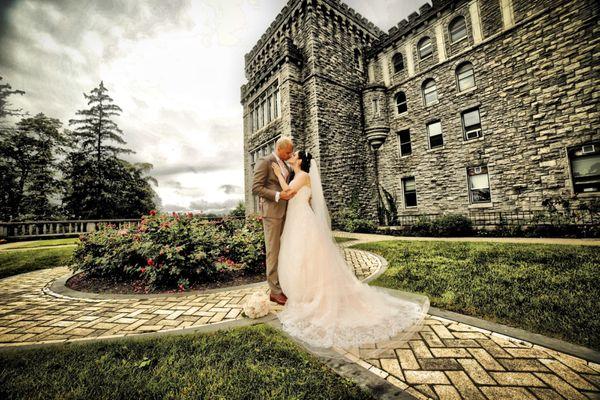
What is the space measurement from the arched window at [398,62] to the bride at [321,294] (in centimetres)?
1642

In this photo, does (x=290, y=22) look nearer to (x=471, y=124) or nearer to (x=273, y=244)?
(x=471, y=124)

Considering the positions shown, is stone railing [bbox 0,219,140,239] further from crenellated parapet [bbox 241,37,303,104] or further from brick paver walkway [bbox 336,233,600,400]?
brick paver walkway [bbox 336,233,600,400]

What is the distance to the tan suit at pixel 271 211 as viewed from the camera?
12.1 feet

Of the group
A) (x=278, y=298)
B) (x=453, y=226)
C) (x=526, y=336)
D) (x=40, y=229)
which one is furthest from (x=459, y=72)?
(x=40, y=229)

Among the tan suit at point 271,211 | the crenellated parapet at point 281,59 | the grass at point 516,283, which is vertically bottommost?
the grass at point 516,283

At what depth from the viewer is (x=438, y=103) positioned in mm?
14172

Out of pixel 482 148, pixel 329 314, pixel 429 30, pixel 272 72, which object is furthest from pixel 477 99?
pixel 329 314

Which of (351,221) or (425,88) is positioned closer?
(351,221)

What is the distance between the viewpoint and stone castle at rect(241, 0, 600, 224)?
10.1 metres

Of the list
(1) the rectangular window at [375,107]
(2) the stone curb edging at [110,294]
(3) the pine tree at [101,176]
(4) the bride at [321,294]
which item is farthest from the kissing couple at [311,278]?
(3) the pine tree at [101,176]

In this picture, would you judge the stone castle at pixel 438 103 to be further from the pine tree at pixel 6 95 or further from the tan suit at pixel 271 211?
the pine tree at pixel 6 95

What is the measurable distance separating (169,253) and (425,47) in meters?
18.4

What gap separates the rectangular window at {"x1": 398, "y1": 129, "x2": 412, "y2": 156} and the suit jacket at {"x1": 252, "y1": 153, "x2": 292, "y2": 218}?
46.6 feet

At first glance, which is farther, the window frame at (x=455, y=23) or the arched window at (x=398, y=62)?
the arched window at (x=398, y=62)
